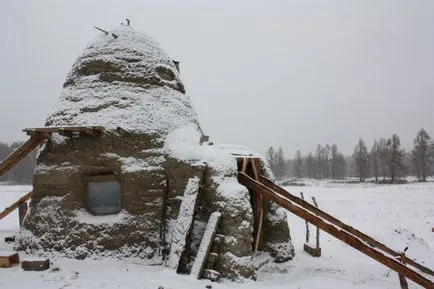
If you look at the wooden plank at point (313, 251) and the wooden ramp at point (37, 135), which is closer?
the wooden ramp at point (37, 135)

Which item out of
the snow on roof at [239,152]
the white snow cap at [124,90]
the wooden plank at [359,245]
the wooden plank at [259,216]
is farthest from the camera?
the snow on roof at [239,152]

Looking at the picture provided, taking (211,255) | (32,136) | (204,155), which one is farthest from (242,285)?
(32,136)

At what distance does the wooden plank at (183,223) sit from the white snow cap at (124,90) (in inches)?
87.1

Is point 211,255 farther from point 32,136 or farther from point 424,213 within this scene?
point 424,213

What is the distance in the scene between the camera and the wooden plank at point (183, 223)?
28.6 feet

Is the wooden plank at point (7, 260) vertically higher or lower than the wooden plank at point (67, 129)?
lower

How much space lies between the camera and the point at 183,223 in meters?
8.99

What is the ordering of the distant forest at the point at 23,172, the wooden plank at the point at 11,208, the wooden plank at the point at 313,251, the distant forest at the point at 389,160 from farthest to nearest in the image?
the distant forest at the point at 23,172, the distant forest at the point at 389,160, the wooden plank at the point at 11,208, the wooden plank at the point at 313,251

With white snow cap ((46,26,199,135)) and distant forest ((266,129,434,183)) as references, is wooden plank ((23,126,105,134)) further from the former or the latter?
distant forest ((266,129,434,183))

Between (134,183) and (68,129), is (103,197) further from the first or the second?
(68,129)

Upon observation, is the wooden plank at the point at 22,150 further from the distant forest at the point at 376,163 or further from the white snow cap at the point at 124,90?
the distant forest at the point at 376,163

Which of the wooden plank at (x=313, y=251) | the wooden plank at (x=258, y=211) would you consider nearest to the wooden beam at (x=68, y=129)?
the wooden plank at (x=258, y=211)

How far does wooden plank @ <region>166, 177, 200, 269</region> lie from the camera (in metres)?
8.73

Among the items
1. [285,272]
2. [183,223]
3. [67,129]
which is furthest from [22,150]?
[285,272]
